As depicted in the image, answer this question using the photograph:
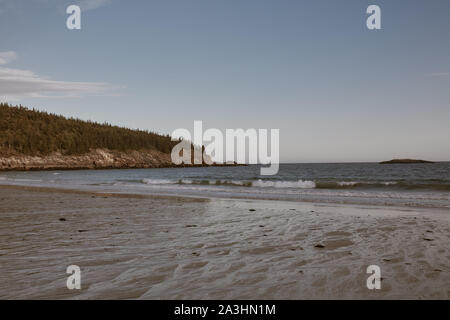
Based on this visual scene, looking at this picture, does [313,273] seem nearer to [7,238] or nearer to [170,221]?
[170,221]

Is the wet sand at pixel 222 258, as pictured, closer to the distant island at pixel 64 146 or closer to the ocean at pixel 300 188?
the ocean at pixel 300 188

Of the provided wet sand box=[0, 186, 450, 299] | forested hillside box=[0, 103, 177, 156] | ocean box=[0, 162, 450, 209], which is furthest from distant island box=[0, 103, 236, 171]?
wet sand box=[0, 186, 450, 299]

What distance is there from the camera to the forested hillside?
115m

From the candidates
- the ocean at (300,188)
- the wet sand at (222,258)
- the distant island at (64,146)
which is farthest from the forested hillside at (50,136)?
the wet sand at (222,258)

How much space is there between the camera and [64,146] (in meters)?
131

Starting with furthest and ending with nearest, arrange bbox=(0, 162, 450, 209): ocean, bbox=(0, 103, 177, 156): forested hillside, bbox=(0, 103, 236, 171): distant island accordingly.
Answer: bbox=(0, 103, 177, 156): forested hillside < bbox=(0, 103, 236, 171): distant island < bbox=(0, 162, 450, 209): ocean

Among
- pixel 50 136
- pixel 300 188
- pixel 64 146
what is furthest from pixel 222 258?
pixel 50 136

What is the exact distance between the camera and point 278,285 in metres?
4.02

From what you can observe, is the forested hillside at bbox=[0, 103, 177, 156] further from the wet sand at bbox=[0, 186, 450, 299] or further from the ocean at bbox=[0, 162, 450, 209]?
the wet sand at bbox=[0, 186, 450, 299]

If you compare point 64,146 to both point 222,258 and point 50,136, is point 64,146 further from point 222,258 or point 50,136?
point 222,258

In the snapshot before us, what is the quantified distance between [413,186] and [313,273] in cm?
2966

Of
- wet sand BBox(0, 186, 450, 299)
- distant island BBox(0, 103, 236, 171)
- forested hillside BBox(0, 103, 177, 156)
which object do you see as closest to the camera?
wet sand BBox(0, 186, 450, 299)

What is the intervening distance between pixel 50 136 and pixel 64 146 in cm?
669

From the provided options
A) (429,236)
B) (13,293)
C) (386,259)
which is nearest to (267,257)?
(386,259)
